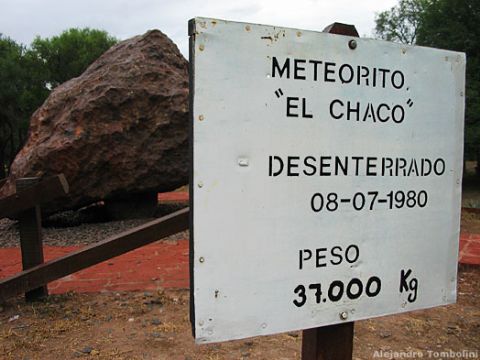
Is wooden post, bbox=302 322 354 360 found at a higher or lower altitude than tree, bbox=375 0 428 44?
lower

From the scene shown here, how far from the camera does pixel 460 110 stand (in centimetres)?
149

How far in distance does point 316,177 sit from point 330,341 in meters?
0.60

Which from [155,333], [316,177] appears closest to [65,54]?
[155,333]

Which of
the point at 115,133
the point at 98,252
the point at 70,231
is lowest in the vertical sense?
the point at 70,231

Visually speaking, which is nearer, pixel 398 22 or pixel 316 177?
pixel 316 177

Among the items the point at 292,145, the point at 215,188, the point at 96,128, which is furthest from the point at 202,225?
the point at 96,128

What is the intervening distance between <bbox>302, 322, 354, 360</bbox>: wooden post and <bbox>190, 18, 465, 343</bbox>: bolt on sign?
14 cm

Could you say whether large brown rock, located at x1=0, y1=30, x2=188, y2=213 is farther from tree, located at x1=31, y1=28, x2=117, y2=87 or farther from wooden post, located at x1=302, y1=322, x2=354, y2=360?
tree, located at x1=31, y1=28, x2=117, y2=87

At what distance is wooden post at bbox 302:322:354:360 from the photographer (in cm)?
146

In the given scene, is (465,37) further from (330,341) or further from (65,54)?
(65,54)

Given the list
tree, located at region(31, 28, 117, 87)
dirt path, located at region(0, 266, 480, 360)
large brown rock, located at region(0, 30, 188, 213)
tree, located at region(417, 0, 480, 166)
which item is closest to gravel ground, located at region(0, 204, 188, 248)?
large brown rock, located at region(0, 30, 188, 213)

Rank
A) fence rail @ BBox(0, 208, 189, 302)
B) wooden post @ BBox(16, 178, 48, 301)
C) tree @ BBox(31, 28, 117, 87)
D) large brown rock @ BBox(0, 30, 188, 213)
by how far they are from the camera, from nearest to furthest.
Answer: fence rail @ BBox(0, 208, 189, 302)
wooden post @ BBox(16, 178, 48, 301)
large brown rock @ BBox(0, 30, 188, 213)
tree @ BBox(31, 28, 117, 87)

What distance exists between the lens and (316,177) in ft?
4.20

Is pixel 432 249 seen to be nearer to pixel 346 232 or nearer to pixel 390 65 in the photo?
pixel 346 232
